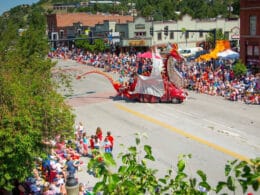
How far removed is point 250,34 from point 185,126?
727 inches

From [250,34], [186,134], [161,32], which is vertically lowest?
[186,134]

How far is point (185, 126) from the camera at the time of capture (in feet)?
70.7

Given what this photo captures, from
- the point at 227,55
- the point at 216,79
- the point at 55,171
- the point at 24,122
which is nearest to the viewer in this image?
the point at 24,122

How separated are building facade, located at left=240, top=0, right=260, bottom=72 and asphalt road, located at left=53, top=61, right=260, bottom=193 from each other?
9664 millimetres

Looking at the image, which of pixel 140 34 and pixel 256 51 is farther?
pixel 140 34

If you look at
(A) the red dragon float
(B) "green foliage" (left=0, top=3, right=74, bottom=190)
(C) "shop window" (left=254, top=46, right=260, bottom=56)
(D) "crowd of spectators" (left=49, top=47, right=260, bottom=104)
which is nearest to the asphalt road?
(A) the red dragon float

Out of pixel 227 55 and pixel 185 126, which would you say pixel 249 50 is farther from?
pixel 185 126

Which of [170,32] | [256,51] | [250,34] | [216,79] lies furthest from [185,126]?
[170,32]

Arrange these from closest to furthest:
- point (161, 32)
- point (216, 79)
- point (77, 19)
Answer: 1. point (216, 79)
2. point (161, 32)
3. point (77, 19)

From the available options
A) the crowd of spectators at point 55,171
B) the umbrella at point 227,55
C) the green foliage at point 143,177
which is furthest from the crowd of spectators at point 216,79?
the green foliage at point 143,177

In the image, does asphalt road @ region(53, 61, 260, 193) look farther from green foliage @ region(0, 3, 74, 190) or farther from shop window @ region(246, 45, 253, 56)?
shop window @ region(246, 45, 253, 56)

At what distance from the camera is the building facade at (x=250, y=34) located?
35.5 m

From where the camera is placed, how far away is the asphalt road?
16.6 m

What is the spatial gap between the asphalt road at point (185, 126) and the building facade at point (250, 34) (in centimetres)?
966
